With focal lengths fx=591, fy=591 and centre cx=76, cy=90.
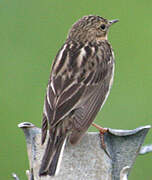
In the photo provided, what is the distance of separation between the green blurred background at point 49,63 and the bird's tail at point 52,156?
252 centimetres

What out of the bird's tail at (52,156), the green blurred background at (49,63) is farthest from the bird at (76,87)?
the green blurred background at (49,63)

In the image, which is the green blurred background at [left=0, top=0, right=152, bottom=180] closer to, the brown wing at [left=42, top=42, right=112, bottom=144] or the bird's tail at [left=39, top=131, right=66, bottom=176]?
the brown wing at [left=42, top=42, right=112, bottom=144]

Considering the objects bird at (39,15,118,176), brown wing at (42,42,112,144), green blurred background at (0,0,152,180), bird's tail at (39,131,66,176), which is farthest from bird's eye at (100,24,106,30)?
bird's tail at (39,131,66,176)

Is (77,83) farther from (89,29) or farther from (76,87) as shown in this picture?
(89,29)

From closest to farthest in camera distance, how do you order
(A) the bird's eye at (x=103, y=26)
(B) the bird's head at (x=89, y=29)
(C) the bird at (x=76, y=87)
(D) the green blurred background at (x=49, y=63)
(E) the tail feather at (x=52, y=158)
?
1. (E) the tail feather at (x=52, y=158)
2. (C) the bird at (x=76, y=87)
3. (B) the bird's head at (x=89, y=29)
4. (A) the bird's eye at (x=103, y=26)
5. (D) the green blurred background at (x=49, y=63)

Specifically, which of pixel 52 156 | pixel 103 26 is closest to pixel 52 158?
pixel 52 156

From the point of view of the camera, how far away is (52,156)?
139 inches

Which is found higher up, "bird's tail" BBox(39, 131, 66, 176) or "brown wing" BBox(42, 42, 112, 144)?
"brown wing" BBox(42, 42, 112, 144)

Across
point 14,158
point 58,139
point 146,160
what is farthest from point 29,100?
point 58,139

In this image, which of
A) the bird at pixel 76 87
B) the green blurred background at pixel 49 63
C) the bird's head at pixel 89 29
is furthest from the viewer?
the green blurred background at pixel 49 63

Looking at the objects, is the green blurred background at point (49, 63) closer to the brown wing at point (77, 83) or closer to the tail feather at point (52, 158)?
the brown wing at point (77, 83)

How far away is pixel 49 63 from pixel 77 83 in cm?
336

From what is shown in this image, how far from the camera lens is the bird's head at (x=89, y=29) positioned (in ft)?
18.8

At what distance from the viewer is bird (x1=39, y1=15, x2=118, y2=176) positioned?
12.4ft
